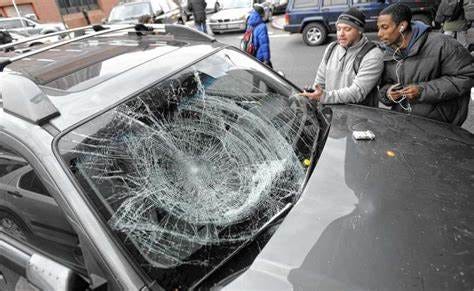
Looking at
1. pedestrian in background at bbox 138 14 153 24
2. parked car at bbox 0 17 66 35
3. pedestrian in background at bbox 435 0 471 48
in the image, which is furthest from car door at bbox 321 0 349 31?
parked car at bbox 0 17 66 35

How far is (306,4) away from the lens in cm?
922

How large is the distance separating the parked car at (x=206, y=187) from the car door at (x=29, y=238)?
0.01 meters

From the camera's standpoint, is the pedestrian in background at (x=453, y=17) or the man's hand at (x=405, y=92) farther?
the pedestrian in background at (x=453, y=17)

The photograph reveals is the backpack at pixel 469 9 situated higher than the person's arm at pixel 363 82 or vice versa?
the person's arm at pixel 363 82

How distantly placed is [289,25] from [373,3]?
7.21 ft

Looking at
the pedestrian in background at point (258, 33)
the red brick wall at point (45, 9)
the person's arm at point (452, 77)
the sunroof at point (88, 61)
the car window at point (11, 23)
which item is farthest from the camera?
the red brick wall at point (45, 9)

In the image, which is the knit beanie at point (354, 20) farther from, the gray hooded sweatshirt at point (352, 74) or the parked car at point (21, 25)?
the parked car at point (21, 25)

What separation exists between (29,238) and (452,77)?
2.82 meters

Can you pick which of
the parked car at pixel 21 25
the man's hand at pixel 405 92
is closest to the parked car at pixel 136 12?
the parked car at pixel 21 25

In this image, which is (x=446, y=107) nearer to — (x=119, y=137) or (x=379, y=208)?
(x=379, y=208)

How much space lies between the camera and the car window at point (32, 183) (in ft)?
5.20

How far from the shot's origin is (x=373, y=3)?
823 centimetres

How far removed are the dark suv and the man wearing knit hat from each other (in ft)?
20.7

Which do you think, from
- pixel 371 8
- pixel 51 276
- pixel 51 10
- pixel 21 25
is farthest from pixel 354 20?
pixel 51 10
